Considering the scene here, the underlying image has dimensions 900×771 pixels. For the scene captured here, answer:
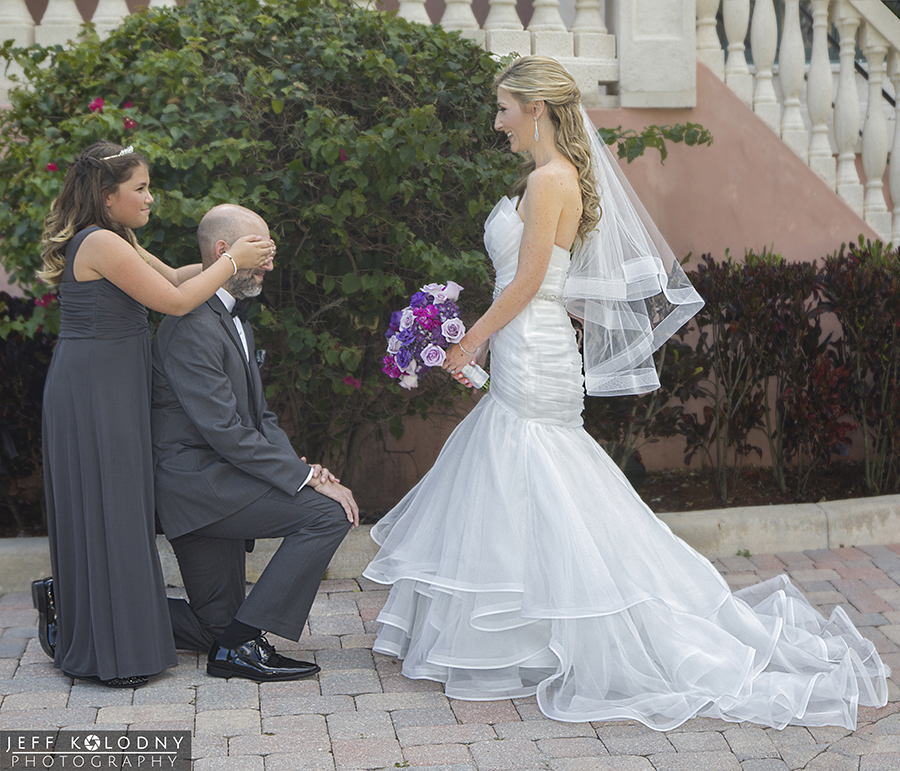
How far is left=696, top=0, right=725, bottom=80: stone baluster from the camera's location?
612 centimetres

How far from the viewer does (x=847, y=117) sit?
20.4 feet

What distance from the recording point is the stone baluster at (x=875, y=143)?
624 cm

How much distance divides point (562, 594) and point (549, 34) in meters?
3.74

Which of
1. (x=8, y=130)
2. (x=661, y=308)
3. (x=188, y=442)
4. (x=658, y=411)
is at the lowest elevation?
(x=658, y=411)

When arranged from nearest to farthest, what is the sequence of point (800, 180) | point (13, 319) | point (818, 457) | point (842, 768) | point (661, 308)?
point (842, 768) < point (661, 308) < point (13, 319) < point (818, 457) < point (800, 180)

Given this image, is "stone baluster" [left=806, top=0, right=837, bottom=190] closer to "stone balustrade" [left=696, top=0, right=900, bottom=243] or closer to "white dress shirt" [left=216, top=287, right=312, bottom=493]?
"stone balustrade" [left=696, top=0, right=900, bottom=243]

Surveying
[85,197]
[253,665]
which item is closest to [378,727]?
[253,665]

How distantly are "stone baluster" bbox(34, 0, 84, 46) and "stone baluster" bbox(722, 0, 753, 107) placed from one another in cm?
382

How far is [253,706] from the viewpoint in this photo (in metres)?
3.43

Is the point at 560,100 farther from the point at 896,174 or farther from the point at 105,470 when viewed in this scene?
the point at 896,174

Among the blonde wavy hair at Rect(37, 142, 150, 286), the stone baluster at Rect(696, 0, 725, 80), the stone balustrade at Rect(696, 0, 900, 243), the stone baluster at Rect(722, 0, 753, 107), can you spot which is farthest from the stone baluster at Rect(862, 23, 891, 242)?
the blonde wavy hair at Rect(37, 142, 150, 286)

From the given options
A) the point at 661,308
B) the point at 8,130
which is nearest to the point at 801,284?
the point at 661,308

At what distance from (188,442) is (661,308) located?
1.89 meters

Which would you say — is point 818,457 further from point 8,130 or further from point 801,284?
point 8,130
